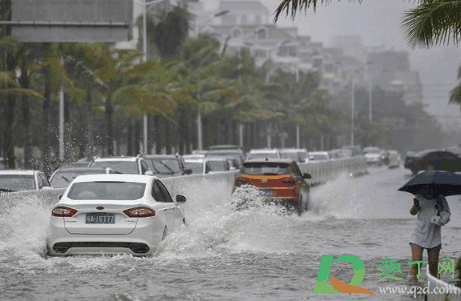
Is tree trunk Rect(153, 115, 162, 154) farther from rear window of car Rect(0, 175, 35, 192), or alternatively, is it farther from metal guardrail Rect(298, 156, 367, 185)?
rear window of car Rect(0, 175, 35, 192)

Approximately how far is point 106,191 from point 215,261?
1892mm

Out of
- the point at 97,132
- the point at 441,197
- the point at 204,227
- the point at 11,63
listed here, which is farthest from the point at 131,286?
the point at 97,132

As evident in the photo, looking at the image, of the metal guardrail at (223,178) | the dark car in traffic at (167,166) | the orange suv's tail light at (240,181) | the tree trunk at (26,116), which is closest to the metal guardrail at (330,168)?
the metal guardrail at (223,178)

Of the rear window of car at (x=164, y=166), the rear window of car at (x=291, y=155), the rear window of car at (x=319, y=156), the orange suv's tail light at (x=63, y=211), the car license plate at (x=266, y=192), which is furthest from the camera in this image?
the rear window of car at (x=319, y=156)

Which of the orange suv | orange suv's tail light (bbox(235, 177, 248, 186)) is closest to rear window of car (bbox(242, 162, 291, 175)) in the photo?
the orange suv

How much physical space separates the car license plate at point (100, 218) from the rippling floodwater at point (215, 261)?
53cm

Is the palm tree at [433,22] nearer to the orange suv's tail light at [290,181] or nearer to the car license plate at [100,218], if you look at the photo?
the car license plate at [100,218]

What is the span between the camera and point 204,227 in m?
21.8

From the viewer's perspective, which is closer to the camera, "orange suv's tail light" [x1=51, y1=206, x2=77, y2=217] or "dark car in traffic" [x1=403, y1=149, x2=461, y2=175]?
"orange suv's tail light" [x1=51, y1=206, x2=77, y2=217]

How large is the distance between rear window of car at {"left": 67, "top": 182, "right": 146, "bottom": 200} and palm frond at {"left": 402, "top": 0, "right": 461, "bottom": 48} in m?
4.97

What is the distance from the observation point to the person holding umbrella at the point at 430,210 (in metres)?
14.6

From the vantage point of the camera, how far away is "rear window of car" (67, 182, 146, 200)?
1825 cm

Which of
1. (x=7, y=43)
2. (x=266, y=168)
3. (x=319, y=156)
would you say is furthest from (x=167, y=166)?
(x=319, y=156)

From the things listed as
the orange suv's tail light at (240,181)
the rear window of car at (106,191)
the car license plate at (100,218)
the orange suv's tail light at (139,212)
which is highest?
the rear window of car at (106,191)
